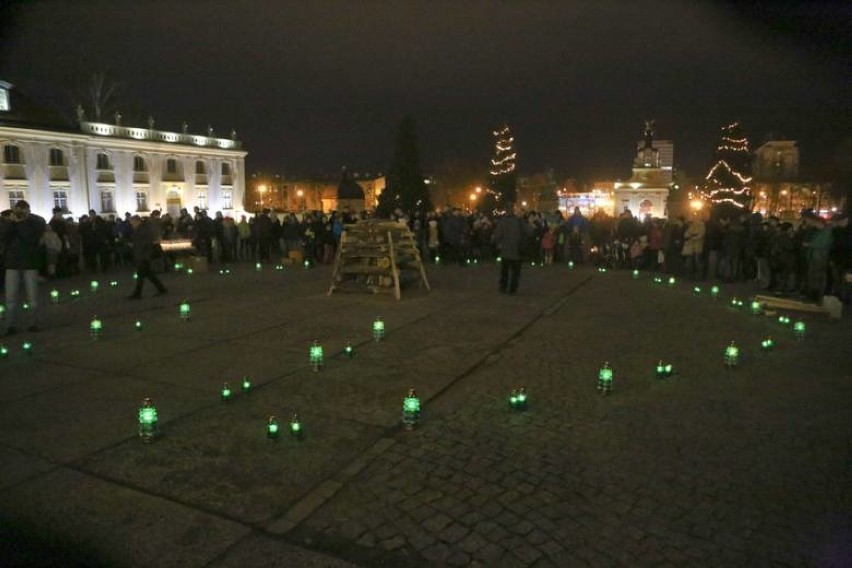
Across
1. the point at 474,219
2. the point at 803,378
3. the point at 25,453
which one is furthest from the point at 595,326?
the point at 474,219

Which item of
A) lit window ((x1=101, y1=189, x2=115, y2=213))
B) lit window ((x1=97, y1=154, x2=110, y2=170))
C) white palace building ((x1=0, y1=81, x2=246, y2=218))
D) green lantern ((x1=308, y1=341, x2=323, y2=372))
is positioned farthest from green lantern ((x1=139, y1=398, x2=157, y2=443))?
lit window ((x1=97, y1=154, x2=110, y2=170))

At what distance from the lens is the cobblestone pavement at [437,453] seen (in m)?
3.91

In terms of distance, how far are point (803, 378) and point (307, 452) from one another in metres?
6.37

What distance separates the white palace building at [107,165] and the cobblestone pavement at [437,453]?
1867 inches

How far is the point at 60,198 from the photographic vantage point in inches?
2005

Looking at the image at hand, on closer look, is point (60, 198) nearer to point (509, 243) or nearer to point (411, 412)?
point (509, 243)

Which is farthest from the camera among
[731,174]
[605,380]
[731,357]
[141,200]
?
[141,200]

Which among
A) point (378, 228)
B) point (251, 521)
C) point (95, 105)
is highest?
point (95, 105)

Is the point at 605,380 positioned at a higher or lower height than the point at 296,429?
higher

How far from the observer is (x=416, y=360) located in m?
8.23

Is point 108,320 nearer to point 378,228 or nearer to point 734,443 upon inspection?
point 378,228

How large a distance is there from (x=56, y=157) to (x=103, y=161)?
474 centimetres

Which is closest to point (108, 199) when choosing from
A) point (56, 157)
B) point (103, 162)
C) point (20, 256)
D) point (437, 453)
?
point (103, 162)

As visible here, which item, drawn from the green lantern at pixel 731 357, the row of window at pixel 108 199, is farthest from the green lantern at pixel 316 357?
the row of window at pixel 108 199
